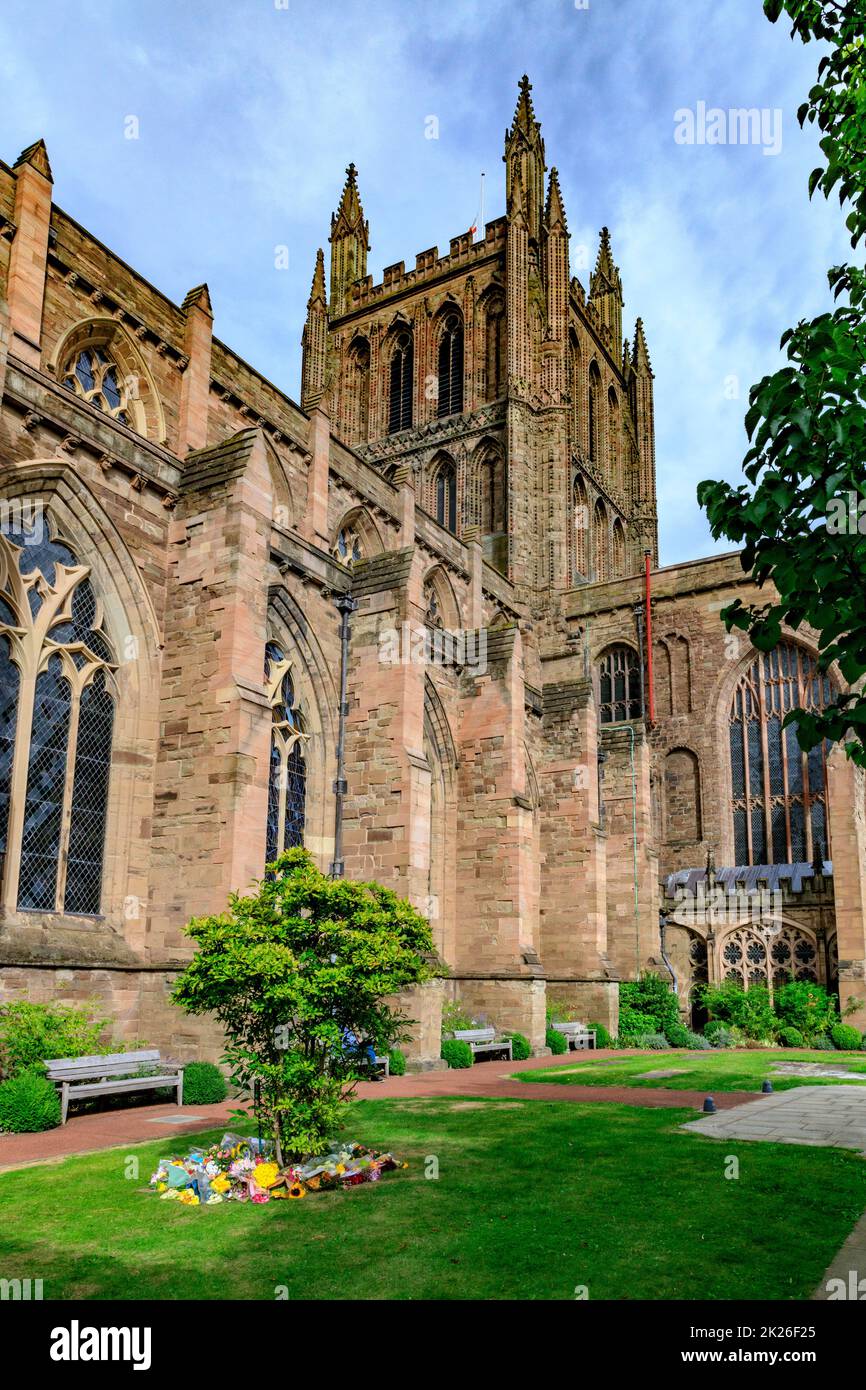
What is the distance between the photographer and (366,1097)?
14.9 metres

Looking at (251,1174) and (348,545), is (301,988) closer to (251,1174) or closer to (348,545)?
(251,1174)

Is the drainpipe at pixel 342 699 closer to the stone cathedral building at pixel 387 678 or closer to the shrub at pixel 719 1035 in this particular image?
the stone cathedral building at pixel 387 678

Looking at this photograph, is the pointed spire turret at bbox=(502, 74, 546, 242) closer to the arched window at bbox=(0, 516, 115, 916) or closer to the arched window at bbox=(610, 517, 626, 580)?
the arched window at bbox=(610, 517, 626, 580)

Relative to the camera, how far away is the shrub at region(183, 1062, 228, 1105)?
13.7 meters

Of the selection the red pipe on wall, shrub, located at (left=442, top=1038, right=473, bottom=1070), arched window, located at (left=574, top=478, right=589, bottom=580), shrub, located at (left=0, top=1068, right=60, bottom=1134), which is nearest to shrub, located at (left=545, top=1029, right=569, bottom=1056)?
shrub, located at (left=442, top=1038, right=473, bottom=1070)

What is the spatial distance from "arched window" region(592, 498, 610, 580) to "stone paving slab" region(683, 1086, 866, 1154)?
40030mm

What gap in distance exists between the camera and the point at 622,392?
60.2 metres

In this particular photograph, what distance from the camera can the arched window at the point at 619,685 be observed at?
39969 millimetres

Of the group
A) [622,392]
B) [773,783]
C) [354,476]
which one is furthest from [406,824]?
[622,392]

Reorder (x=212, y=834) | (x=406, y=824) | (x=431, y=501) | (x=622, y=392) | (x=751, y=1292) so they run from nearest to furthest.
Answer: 1. (x=751, y=1292)
2. (x=212, y=834)
3. (x=406, y=824)
4. (x=431, y=501)
5. (x=622, y=392)

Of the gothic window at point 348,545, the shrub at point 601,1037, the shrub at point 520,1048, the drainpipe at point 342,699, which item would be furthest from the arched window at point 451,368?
the shrub at point 520,1048

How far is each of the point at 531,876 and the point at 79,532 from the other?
48.2 ft
